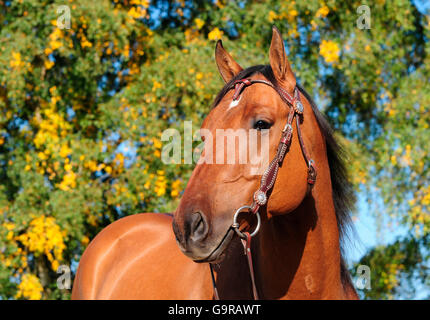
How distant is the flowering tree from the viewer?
6.00 metres

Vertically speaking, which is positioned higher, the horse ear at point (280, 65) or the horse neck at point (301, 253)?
the horse ear at point (280, 65)

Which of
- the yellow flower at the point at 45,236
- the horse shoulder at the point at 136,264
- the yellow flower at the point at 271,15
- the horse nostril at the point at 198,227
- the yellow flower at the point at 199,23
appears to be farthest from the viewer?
the yellow flower at the point at 199,23

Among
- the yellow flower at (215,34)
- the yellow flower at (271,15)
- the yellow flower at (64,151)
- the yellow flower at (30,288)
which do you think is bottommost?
the yellow flower at (30,288)

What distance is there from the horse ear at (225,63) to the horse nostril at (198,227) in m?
0.88

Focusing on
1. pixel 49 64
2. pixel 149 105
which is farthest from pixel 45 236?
pixel 49 64

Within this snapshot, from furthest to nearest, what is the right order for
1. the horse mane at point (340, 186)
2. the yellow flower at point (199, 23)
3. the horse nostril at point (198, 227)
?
the yellow flower at point (199, 23)
the horse mane at point (340, 186)
the horse nostril at point (198, 227)

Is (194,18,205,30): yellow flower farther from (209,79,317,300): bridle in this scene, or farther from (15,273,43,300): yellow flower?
(209,79,317,300): bridle

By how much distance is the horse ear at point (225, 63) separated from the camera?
2.40m

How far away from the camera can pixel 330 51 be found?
6148mm

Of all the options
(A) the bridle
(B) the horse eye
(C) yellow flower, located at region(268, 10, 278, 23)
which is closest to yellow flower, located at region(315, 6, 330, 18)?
(C) yellow flower, located at region(268, 10, 278, 23)

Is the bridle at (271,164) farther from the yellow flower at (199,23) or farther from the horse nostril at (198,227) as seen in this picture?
the yellow flower at (199,23)

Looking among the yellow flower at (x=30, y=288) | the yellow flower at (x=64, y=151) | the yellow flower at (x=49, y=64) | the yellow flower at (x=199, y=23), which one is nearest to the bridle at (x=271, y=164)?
the yellow flower at (x=64, y=151)
